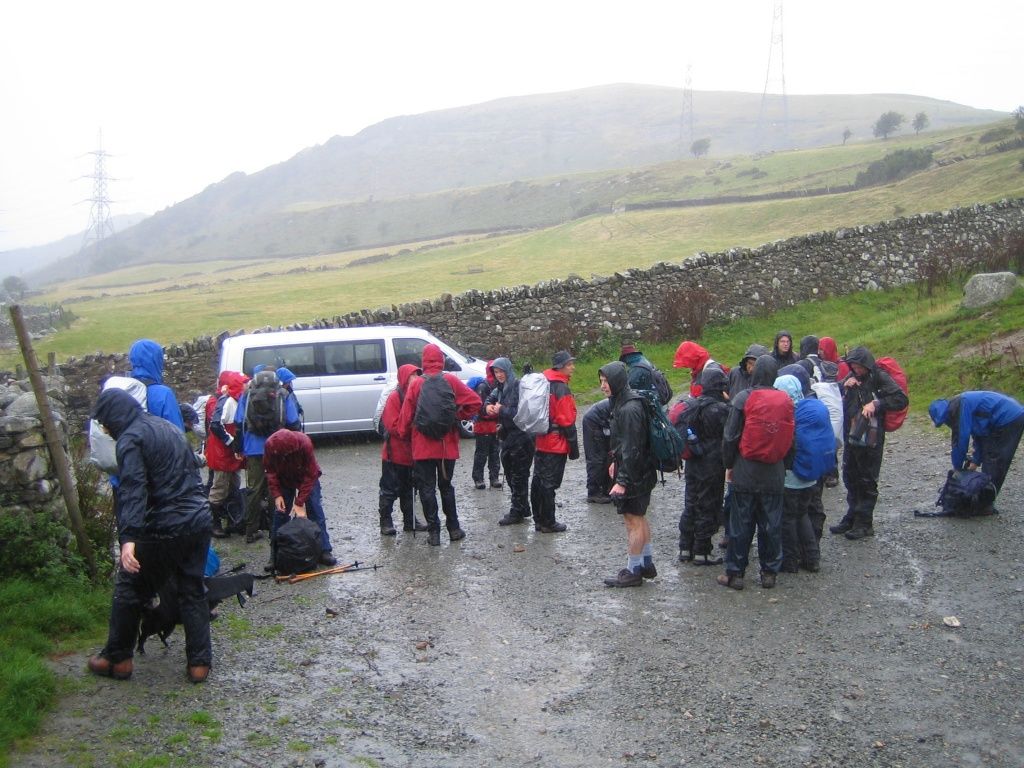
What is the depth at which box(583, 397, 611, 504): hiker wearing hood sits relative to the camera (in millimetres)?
9523

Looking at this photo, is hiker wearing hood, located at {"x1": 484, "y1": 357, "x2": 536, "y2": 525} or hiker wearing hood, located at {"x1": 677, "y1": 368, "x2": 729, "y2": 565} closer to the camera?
hiker wearing hood, located at {"x1": 677, "y1": 368, "x2": 729, "y2": 565}

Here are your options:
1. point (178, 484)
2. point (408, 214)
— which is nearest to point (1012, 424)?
point (178, 484)

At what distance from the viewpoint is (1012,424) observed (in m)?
8.09

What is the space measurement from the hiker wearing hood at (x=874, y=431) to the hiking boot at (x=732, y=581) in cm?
174

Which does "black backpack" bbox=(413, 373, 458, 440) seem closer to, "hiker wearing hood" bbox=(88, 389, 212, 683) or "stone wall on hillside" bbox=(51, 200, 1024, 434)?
"hiker wearing hood" bbox=(88, 389, 212, 683)

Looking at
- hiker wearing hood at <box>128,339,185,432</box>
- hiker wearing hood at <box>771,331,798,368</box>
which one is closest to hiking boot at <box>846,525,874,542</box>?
hiker wearing hood at <box>771,331,798,368</box>

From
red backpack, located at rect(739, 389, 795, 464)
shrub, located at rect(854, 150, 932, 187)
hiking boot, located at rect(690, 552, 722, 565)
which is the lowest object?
hiking boot, located at rect(690, 552, 722, 565)

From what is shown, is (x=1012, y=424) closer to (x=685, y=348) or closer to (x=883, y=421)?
(x=883, y=421)

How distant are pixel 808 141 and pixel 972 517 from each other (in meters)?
160

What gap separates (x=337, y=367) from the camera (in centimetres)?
1445

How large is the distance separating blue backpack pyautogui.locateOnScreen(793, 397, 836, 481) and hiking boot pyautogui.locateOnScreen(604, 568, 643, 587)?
154 centimetres

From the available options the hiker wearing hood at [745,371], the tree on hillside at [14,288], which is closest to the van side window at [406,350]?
the hiker wearing hood at [745,371]

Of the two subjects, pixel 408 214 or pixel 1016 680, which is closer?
pixel 1016 680

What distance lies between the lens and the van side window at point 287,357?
46.0 ft
